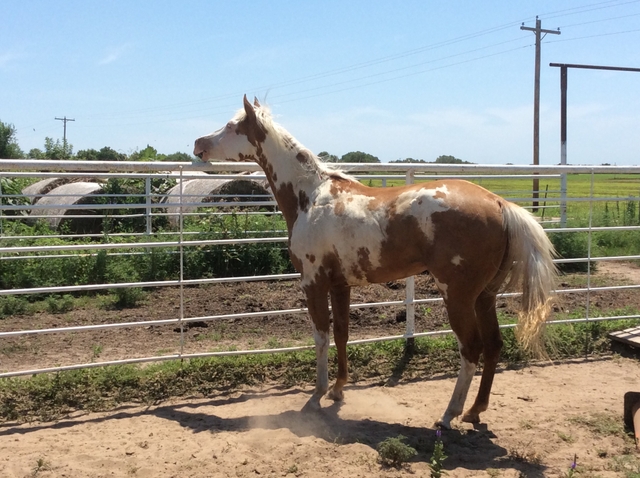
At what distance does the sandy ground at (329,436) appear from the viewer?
3230mm

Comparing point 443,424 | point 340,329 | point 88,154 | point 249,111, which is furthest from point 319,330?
point 88,154

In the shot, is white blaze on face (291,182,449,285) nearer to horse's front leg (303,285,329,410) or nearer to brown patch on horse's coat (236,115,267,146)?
horse's front leg (303,285,329,410)

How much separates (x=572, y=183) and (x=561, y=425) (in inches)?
Result: 1780

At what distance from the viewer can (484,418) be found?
4.02m

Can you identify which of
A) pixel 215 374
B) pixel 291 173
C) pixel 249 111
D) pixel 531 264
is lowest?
pixel 215 374

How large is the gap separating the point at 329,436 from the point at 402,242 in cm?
136

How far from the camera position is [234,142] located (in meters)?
4.42

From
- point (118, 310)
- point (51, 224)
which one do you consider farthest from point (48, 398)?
point (51, 224)

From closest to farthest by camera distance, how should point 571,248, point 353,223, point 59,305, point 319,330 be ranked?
point 353,223
point 319,330
point 59,305
point 571,248

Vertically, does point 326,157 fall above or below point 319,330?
above

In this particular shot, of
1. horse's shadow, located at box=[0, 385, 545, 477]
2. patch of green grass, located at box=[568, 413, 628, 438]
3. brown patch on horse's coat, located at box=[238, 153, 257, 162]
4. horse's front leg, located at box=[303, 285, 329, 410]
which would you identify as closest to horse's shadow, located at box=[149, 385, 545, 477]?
horse's shadow, located at box=[0, 385, 545, 477]

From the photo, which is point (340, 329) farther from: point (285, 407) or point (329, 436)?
point (329, 436)

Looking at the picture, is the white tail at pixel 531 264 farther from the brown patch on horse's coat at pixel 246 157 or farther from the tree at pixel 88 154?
the tree at pixel 88 154

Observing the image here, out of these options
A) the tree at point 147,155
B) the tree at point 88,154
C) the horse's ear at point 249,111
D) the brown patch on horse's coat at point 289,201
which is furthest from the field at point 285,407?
the tree at point 88,154
